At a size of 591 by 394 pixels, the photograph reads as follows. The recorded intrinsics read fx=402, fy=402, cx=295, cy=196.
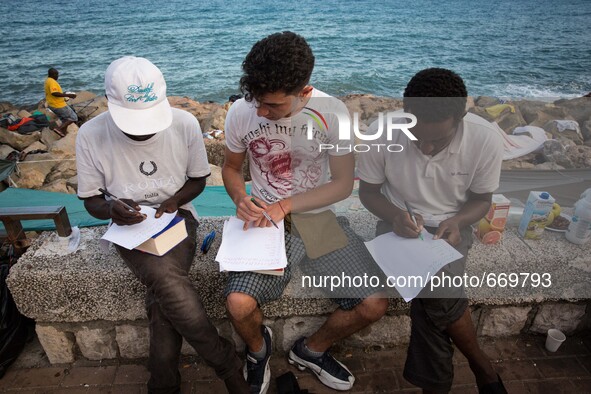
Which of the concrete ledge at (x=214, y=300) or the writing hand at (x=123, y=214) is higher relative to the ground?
the writing hand at (x=123, y=214)

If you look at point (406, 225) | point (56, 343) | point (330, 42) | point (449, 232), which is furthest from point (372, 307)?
point (330, 42)

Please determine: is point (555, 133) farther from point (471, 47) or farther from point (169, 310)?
point (471, 47)

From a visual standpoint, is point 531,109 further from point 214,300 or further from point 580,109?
point 214,300

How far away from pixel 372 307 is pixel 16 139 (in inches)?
401

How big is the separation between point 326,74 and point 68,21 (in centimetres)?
3771

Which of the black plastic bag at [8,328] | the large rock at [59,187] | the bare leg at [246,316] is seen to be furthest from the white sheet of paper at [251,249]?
the large rock at [59,187]

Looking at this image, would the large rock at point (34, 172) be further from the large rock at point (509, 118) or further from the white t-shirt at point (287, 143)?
the large rock at point (509, 118)

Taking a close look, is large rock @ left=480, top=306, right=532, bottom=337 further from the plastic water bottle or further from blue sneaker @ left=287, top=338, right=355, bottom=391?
blue sneaker @ left=287, top=338, right=355, bottom=391

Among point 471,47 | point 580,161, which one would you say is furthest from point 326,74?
point 580,161

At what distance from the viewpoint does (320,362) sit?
93.2 inches

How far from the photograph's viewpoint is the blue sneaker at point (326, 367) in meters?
2.31

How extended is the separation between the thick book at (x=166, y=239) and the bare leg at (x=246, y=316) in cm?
43

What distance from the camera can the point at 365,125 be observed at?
5.88 meters

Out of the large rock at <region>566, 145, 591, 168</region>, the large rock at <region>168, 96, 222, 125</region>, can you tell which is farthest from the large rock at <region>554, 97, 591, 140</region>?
the large rock at <region>168, 96, 222, 125</region>
